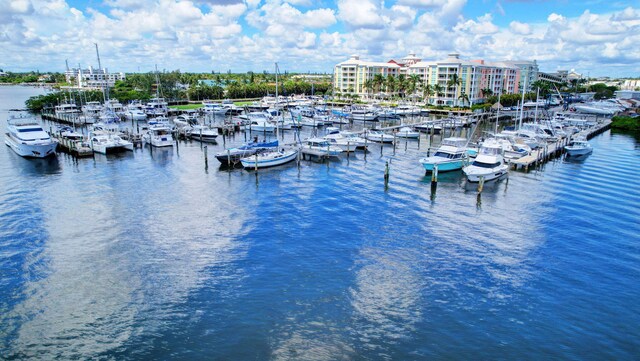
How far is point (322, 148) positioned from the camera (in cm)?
6194

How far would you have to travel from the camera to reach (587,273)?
1120 inches

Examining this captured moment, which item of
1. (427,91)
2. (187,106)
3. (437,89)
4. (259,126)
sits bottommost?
(259,126)

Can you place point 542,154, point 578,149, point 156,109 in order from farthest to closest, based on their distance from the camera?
point 156,109 → point 578,149 → point 542,154

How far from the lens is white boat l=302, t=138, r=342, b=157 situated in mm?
61406

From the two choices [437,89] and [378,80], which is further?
[378,80]

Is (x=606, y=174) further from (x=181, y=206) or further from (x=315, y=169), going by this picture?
(x=181, y=206)

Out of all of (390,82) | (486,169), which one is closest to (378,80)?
(390,82)

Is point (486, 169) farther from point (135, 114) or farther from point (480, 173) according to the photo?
point (135, 114)

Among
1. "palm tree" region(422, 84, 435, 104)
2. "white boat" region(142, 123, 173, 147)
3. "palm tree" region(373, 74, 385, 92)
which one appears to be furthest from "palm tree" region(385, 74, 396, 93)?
"white boat" region(142, 123, 173, 147)

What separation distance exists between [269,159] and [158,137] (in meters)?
24.7

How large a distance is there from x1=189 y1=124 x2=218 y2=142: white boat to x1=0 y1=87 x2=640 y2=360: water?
91.8 feet

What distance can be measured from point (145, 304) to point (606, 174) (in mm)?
58791

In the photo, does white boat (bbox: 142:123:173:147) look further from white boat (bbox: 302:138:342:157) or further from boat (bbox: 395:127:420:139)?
boat (bbox: 395:127:420:139)

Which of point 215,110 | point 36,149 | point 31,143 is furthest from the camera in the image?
point 215,110
